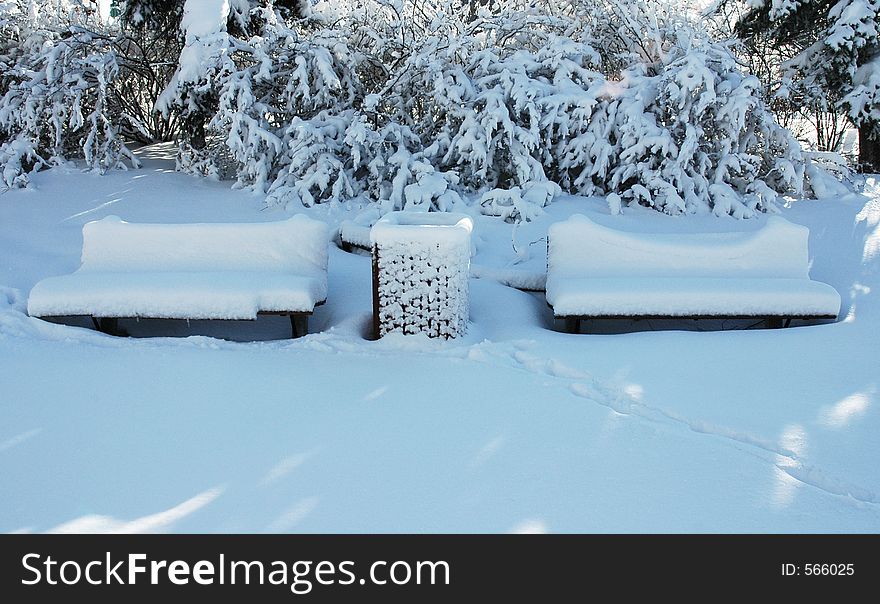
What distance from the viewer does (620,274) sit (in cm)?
548

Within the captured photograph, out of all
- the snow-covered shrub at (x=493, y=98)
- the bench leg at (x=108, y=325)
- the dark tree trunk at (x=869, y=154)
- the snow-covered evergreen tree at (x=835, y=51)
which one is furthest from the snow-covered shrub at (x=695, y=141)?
the bench leg at (x=108, y=325)

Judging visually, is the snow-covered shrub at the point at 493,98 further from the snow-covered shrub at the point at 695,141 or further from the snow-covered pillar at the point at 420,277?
the snow-covered pillar at the point at 420,277

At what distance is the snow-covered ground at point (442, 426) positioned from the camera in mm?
2824

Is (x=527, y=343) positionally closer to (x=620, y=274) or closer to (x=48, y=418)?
(x=620, y=274)

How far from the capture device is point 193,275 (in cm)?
526

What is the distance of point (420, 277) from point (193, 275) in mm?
1577

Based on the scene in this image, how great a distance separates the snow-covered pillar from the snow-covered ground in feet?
0.47

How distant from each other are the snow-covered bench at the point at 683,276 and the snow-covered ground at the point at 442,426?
0.70ft

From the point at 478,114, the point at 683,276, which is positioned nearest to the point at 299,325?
the point at 683,276

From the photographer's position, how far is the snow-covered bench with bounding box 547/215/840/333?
504 cm

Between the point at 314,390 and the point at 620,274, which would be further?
the point at 620,274

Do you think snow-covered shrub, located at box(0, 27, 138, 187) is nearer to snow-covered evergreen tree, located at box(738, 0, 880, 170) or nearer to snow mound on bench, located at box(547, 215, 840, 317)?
snow mound on bench, located at box(547, 215, 840, 317)

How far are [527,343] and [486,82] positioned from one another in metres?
4.76
